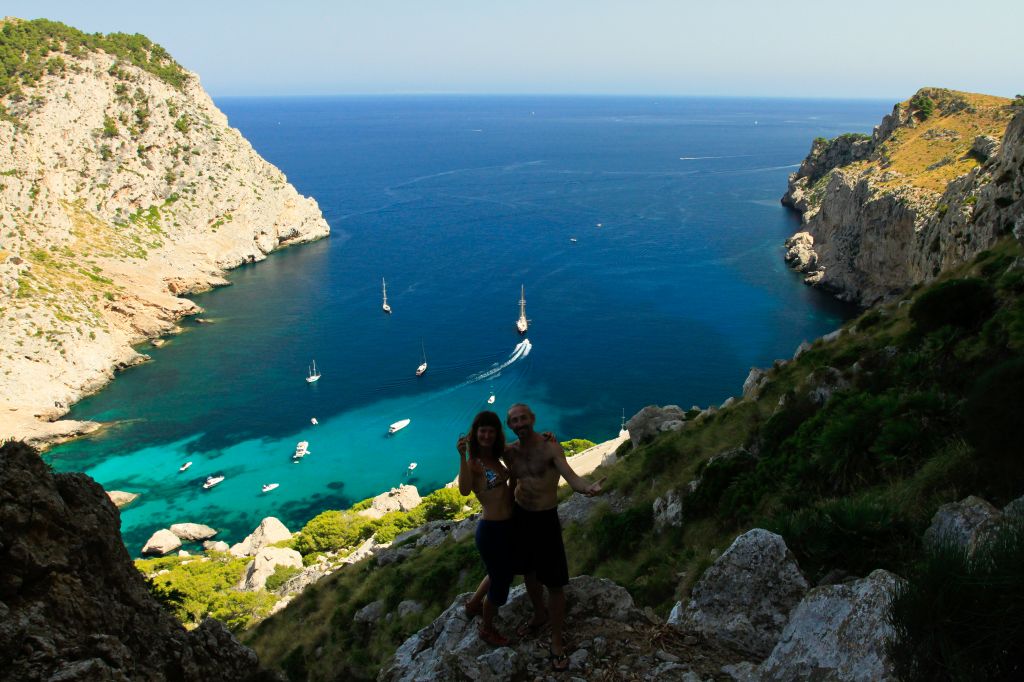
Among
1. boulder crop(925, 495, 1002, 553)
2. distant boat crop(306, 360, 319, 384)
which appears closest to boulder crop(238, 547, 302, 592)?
boulder crop(925, 495, 1002, 553)

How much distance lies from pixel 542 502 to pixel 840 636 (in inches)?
117

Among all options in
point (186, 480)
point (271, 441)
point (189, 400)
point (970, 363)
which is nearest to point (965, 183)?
point (970, 363)

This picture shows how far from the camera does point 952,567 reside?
14.0 ft

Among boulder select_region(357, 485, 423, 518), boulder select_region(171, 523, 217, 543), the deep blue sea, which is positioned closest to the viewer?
boulder select_region(357, 485, 423, 518)

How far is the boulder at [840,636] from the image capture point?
5.00 metres

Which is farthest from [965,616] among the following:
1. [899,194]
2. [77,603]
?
[899,194]

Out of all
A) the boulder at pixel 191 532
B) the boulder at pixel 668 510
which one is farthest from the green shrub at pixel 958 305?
the boulder at pixel 191 532

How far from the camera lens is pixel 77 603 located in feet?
23.7

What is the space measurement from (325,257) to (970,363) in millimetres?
96161

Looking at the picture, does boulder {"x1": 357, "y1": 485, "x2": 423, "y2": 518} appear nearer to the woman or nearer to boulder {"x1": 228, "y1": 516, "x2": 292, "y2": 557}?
boulder {"x1": 228, "y1": 516, "x2": 292, "y2": 557}

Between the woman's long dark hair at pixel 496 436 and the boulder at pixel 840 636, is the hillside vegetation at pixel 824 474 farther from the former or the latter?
the woman's long dark hair at pixel 496 436

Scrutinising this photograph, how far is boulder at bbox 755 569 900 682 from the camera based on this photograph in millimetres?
4997

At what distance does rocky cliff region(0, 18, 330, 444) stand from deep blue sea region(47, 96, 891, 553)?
411 centimetres

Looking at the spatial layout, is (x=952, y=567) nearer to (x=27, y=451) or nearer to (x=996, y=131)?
(x=27, y=451)
